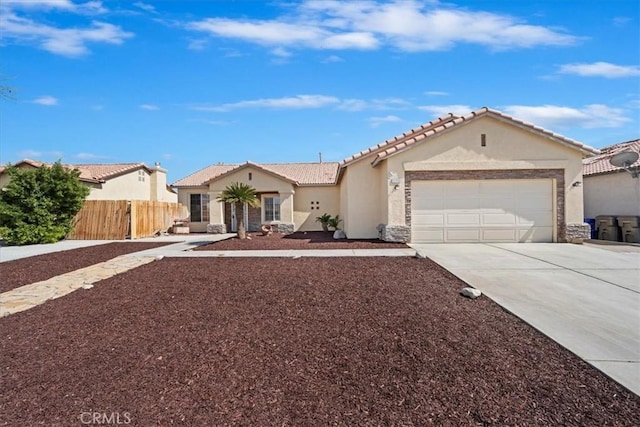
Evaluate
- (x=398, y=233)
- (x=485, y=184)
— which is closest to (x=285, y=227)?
(x=398, y=233)

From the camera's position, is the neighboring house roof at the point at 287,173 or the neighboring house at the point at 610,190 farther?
the neighboring house roof at the point at 287,173

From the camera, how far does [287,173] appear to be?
27125 mm

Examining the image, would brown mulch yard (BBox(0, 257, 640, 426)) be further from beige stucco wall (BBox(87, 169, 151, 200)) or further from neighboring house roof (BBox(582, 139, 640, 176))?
beige stucco wall (BBox(87, 169, 151, 200))

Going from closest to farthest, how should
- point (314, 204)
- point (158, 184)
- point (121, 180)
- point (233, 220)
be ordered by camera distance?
point (314, 204), point (233, 220), point (121, 180), point (158, 184)

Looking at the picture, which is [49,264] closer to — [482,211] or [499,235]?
[482,211]

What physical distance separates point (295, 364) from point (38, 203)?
61.2 ft

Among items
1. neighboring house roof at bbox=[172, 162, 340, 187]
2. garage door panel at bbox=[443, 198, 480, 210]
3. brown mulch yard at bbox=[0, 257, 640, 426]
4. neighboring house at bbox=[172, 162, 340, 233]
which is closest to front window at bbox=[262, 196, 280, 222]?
neighboring house at bbox=[172, 162, 340, 233]

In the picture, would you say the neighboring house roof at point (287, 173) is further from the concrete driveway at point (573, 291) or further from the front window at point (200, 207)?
the concrete driveway at point (573, 291)

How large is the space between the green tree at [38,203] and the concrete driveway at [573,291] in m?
17.4

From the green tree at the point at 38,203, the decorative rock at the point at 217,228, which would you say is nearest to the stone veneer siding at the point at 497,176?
the decorative rock at the point at 217,228

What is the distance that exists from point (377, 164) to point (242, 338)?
39.0 feet

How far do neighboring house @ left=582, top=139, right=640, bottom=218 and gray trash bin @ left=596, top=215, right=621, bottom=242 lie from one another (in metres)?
0.67

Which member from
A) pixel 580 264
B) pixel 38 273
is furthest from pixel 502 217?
pixel 38 273

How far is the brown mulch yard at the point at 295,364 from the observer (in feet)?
9.91
